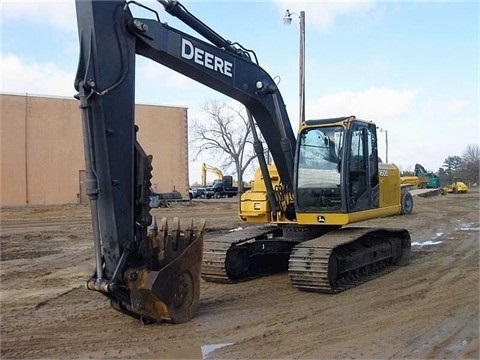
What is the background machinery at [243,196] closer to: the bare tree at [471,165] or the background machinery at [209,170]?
the background machinery at [209,170]

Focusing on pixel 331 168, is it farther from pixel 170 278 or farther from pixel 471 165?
pixel 471 165

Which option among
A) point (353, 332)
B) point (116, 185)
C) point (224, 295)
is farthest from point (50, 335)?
point (353, 332)

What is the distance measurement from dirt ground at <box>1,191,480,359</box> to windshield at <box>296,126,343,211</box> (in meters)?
1.32

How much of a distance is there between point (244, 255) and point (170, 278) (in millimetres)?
2931

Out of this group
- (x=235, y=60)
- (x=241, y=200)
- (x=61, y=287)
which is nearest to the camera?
(x=235, y=60)

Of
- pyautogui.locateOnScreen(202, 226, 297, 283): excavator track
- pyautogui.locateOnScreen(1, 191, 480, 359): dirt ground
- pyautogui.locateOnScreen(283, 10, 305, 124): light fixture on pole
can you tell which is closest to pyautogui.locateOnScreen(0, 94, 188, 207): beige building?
pyautogui.locateOnScreen(283, 10, 305, 124): light fixture on pole

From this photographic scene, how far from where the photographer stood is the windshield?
310 inches

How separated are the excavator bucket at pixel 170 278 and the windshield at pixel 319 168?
7.89 feet

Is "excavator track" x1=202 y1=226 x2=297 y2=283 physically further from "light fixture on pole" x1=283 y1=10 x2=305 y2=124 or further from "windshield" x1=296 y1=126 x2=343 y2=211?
"light fixture on pole" x1=283 y1=10 x2=305 y2=124

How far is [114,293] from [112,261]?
0.31 metres

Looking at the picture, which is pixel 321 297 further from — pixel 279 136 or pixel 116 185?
pixel 116 185

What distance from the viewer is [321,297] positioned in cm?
702

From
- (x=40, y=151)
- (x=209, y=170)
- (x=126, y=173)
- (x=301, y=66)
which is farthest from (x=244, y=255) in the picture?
(x=209, y=170)

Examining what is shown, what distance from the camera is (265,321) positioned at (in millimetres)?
5895
